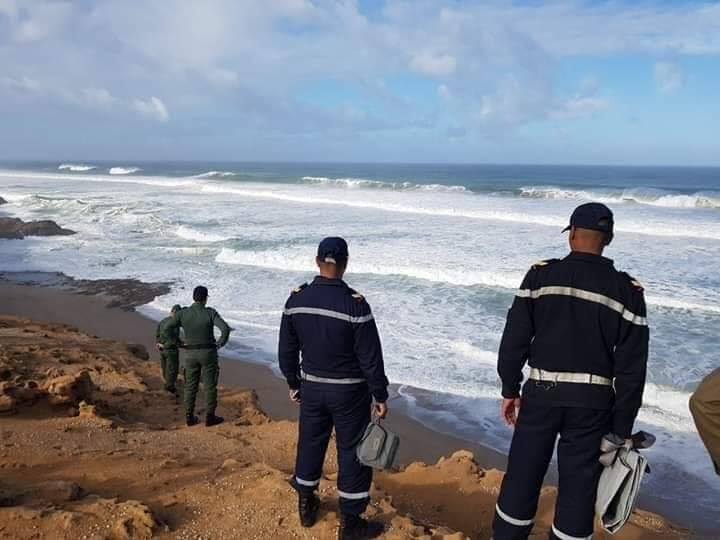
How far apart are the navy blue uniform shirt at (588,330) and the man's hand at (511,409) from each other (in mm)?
124

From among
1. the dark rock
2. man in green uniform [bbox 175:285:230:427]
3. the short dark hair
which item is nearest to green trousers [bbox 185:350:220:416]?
man in green uniform [bbox 175:285:230:427]

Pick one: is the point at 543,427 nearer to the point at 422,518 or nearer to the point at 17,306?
the point at 422,518

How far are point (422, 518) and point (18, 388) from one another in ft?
13.7

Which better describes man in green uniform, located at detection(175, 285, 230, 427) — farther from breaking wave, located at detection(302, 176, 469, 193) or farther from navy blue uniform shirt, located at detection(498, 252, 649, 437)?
breaking wave, located at detection(302, 176, 469, 193)

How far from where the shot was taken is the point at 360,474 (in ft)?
11.9

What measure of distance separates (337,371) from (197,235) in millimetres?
19575

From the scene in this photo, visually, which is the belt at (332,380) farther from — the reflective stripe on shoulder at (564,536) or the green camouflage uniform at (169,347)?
the green camouflage uniform at (169,347)

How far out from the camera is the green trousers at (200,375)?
6.62 metres

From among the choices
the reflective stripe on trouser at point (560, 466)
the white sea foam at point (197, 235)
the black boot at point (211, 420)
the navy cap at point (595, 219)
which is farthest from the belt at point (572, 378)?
the white sea foam at point (197, 235)

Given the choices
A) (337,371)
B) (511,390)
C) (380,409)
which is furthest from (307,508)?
(511,390)

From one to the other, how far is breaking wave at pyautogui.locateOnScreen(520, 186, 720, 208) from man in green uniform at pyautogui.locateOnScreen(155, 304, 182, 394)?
34830 mm

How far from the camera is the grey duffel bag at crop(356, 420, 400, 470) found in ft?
11.4

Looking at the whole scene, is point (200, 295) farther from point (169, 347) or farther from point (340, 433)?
point (340, 433)

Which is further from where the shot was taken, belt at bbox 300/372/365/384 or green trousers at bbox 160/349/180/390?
green trousers at bbox 160/349/180/390
